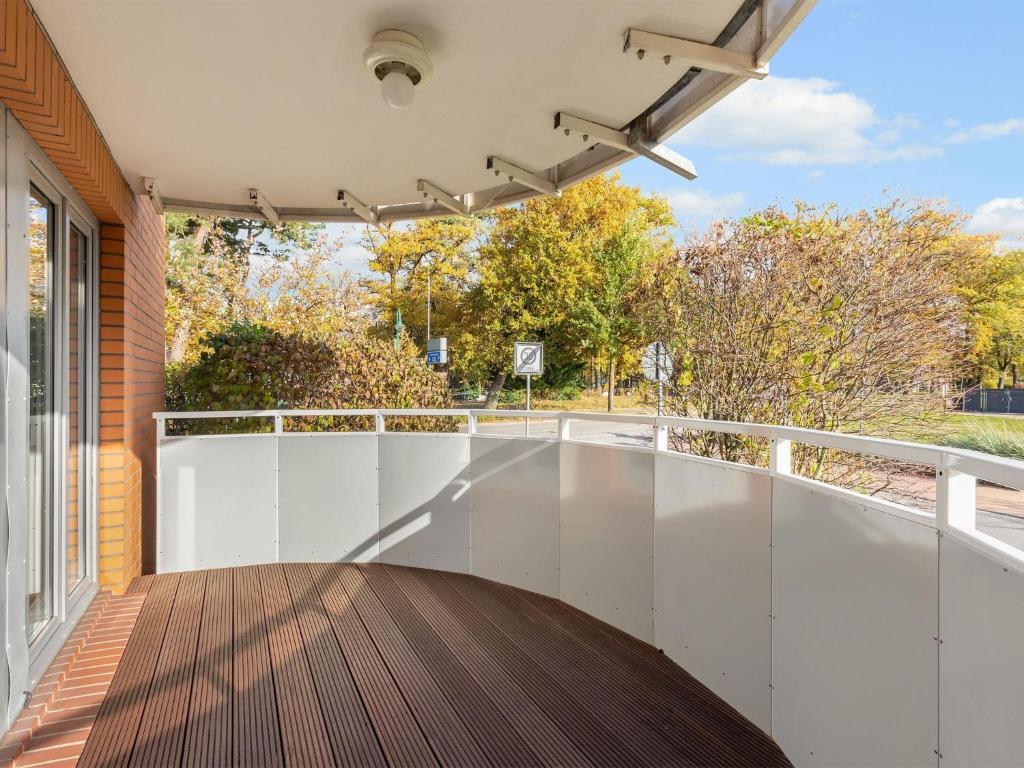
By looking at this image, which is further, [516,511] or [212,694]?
[516,511]

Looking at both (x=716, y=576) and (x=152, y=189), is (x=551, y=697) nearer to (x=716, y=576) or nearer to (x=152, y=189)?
(x=716, y=576)

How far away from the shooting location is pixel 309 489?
499 centimetres

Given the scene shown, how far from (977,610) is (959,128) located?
45.8 metres

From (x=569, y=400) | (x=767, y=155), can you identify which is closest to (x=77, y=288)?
(x=569, y=400)

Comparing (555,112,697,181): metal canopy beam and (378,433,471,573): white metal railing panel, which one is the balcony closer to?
(378,433,471,573): white metal railing panel

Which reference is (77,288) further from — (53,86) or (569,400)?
(569,400)

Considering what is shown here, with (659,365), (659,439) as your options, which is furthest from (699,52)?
(659,365)

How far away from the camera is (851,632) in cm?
204

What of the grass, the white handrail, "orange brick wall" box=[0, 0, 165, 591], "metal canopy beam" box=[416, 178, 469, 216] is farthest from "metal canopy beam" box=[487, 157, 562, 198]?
the grass

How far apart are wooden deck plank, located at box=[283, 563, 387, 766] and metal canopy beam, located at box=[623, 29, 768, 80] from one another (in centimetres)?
271

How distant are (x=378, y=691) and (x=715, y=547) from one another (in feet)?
5.43

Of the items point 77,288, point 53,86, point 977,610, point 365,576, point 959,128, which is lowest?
point 365,576

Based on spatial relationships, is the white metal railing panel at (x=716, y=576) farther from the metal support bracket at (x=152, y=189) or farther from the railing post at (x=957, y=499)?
the metal support bracket at (x=152, y=189)

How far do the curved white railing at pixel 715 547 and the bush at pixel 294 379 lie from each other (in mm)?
1676
